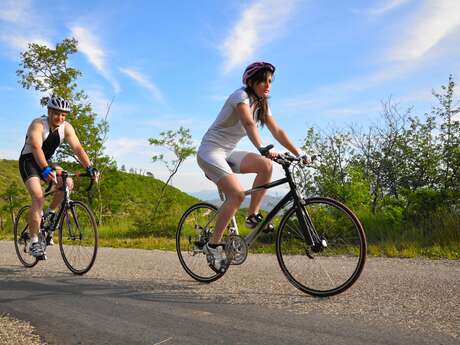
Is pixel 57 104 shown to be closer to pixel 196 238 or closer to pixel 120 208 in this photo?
pixel 196 238

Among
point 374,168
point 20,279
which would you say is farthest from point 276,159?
point 374,168

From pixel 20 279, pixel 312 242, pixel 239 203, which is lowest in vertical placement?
pixel 20 279

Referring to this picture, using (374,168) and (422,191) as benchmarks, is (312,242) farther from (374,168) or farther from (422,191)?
(374,168)

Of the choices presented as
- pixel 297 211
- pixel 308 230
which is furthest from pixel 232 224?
pixel 308 230

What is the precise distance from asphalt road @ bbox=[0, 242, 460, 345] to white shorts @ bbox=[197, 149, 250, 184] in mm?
1177

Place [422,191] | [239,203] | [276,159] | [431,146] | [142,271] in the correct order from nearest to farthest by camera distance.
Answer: [276,159]
[239,203]
[142,271]
[422,191]
[431,146]

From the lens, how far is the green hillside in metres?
12.9

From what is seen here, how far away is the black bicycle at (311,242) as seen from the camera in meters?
4.04

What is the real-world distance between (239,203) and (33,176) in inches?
118

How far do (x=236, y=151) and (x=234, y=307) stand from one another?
74.8 inches

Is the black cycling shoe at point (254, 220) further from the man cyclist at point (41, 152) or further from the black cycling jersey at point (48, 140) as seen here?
the black cycling jersey at point (48, 140)

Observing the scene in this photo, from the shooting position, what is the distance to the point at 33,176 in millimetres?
5859

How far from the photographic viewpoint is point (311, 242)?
13.9 feet

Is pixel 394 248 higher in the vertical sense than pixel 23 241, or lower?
higher
